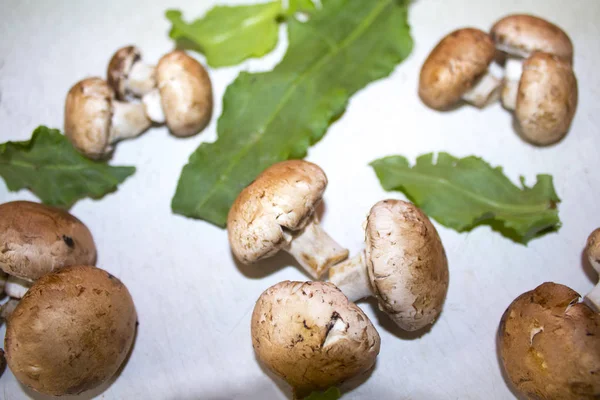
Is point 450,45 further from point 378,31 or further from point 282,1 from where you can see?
point 282,1

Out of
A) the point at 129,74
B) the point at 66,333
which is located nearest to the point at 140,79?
the point at 129,74

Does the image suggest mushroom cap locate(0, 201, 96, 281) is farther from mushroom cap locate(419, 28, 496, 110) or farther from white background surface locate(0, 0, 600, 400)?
mushroom cap locate(419, 28, 496, 110)

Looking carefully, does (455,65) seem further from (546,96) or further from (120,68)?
(120,68)

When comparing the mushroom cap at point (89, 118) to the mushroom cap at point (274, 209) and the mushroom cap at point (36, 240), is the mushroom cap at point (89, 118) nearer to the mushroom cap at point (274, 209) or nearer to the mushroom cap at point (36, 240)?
the mushroom cap at point (36, 240)

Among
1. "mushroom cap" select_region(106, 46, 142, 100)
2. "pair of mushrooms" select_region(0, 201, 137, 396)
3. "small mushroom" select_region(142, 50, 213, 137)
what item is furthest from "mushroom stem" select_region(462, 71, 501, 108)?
"pair of mushrooms" select_region(0, 201, 137, 396)

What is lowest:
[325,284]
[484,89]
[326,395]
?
[326,395]
